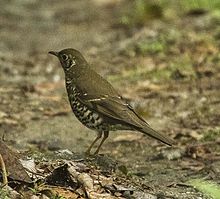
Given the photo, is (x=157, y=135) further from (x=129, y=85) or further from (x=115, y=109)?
(x=129, y=85)

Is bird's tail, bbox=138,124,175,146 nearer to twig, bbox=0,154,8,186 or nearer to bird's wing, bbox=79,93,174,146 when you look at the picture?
bird's wing, bbox=79,93,174,146

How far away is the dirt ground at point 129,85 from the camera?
24.7ft

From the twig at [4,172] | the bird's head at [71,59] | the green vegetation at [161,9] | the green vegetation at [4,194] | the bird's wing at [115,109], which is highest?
the green vegetation at [161,9]

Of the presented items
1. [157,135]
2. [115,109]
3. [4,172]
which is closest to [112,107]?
[115,109]

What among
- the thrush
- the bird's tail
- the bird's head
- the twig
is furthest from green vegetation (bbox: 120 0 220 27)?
the twig

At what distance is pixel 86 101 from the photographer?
22.9ft

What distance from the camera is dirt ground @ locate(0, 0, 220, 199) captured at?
7.54 meters

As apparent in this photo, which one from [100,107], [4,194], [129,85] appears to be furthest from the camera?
[129,85]

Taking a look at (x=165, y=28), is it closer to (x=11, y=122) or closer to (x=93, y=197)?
(x=11, y=122)

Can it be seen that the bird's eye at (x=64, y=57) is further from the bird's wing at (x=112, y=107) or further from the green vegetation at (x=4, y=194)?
the green vegetation at (x=4, y=194)

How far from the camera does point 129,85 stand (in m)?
11.2

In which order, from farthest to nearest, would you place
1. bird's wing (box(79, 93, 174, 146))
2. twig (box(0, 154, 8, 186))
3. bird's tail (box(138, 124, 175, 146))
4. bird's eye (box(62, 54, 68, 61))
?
bird's eye (box(62, 54, 68, 61)) < bird's wing (box(79, 93, 174, 146)) < bird's tail (box(138, 124, 175, 146)) < twig (box(0, 154, 8, 186))

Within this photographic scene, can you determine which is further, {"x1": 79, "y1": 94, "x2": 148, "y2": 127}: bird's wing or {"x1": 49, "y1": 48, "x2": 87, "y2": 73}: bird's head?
{"x1": 49, "y1": 48, "x2": 87, "y2": 73}: bird's head

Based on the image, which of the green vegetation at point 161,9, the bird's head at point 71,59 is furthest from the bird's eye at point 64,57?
the green vegetation at point 161,9
